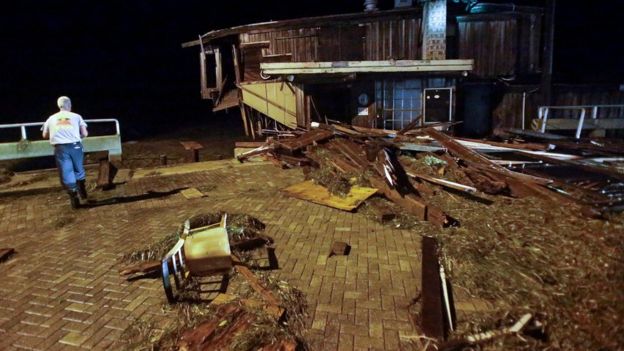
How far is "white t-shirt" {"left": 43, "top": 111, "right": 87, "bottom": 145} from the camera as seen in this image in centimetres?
722

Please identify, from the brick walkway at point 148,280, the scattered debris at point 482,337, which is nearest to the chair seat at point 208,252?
the brick walkway at point 148,280

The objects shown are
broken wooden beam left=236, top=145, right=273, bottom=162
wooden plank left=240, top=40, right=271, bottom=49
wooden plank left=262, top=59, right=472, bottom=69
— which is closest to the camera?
broken wooden beam left=236, top=145, right=273, bottom=162

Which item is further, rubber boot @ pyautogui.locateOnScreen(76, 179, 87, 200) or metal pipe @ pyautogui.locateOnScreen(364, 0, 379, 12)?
metal pipe @ pyautogui.locateOnScreen(364, 0, 379, 12)

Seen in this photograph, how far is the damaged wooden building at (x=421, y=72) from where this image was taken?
14023 mm

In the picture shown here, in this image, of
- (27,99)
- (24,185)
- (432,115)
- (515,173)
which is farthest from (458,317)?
(27,99)

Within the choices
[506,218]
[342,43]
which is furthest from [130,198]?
[342,43]

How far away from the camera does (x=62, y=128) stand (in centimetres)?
723

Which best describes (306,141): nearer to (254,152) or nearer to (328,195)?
(254,152)

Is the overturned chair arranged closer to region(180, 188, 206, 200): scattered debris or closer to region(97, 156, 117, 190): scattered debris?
region(180, 188, 206, 200): scattered debris

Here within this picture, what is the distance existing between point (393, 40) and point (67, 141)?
43.1 ft

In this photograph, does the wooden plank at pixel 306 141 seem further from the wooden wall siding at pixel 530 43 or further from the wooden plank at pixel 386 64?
the wooden wall siding at pixel 530 43

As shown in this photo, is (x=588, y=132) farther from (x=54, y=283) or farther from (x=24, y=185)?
(x=24, y=185)

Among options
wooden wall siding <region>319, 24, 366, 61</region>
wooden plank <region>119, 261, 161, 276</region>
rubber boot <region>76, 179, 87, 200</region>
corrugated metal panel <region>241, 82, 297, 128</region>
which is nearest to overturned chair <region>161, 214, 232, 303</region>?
wooden plank <region>119, 261, 161, 276</region>

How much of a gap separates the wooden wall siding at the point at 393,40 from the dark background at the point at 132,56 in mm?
9624
